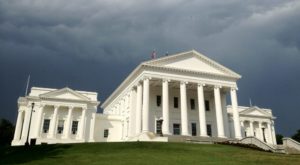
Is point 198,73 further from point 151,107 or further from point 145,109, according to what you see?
point 145,109

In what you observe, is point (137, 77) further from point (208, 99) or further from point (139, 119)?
point (208, 99)

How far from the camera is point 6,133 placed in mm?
80812

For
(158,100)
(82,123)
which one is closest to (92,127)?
(82,123)

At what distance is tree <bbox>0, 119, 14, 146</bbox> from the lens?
7976 centimetres

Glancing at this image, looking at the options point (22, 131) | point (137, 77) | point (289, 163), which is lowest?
point (289, 163)

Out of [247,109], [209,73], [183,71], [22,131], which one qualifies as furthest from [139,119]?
[247,109]

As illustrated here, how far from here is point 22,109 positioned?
191ft

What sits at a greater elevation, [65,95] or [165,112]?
[65,95]

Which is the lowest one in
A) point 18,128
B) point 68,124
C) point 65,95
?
point 18,128

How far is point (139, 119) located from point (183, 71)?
11.0 meters

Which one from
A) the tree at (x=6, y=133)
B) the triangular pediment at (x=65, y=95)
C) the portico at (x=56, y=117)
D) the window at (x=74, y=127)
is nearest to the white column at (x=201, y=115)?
the portico at (x=56, y=117)

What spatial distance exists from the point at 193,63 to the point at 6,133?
57494 mm

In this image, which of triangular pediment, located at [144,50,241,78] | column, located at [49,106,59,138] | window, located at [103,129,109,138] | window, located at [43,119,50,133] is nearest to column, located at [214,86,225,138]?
triangular pediment, located at [144,50,241,78]

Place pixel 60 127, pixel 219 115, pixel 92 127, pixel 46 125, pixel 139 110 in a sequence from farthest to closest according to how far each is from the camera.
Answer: pixel 92 127, pixel 60 127, pixel 46 125, pixel 219 115, pixel 139 110
